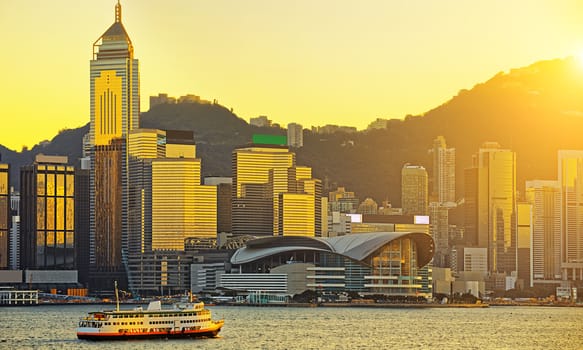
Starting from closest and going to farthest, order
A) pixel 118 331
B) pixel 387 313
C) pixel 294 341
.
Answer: pixel 118 331 < pixel 294 341 < pixel 387 313

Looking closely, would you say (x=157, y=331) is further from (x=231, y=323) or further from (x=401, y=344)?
(x=231, y=323)

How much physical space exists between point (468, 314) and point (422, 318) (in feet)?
63.3

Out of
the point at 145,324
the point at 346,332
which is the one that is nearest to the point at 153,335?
the point at 145,324

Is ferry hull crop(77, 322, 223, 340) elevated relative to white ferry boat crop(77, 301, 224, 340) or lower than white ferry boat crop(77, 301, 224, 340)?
lower

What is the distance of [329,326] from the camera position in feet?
447

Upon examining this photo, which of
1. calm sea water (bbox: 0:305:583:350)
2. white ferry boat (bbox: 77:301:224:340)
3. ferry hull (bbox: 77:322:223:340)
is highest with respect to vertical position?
white ferry boat (bbox: 77:301:224:340)

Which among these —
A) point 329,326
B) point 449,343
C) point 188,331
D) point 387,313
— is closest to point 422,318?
point 387,313

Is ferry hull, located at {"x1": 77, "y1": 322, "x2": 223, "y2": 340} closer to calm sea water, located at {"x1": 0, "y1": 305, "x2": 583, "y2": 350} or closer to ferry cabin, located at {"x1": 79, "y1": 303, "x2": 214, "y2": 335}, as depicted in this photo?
ferry cabin, located at {"x1": 79, "y1": 303, "x2": 214, "y2": 335}

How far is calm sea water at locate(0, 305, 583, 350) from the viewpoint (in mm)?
107438

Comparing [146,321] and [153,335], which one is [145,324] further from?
[153,335]

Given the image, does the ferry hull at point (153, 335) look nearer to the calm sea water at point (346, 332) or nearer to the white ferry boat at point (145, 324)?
the white ferry boat at point (145, 324)

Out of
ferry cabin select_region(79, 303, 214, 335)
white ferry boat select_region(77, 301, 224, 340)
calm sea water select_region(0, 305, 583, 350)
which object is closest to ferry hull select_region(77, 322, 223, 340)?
white ferry boat select_region(77, 301, 224, 340)

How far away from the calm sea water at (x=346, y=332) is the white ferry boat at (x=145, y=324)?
955mm

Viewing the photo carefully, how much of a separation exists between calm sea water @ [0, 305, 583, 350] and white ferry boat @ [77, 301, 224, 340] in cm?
95
